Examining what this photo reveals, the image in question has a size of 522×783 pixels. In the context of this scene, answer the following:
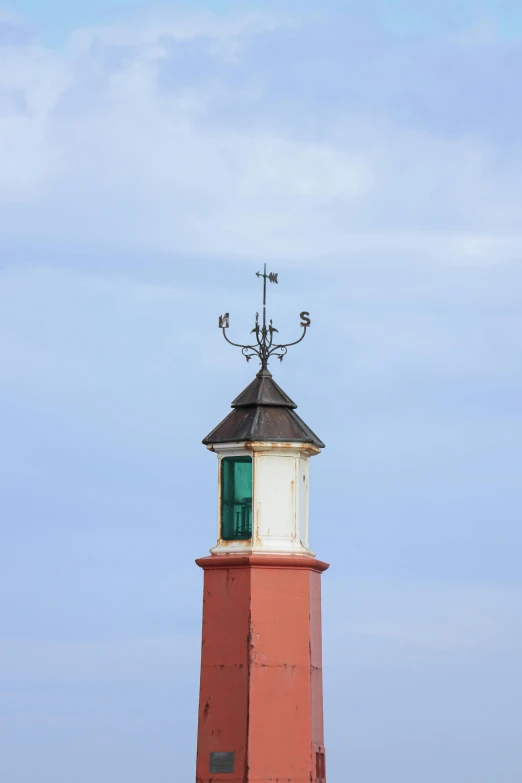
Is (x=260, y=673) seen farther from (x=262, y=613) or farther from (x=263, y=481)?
(x=263, y=481)

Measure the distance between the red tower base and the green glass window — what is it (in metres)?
0.42

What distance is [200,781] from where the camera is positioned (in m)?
26.2

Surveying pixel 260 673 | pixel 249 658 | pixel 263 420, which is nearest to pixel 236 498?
pixel 263 420

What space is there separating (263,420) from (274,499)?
1.10 meters

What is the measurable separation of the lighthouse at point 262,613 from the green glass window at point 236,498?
1 centimetres

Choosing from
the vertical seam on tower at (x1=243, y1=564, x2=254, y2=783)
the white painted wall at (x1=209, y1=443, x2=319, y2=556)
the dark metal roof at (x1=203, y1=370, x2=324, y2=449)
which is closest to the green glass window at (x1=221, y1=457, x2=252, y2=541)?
the white painted wall at (x1=209, y1=443, x2=319, y2=556)

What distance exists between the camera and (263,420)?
2686 centimetres

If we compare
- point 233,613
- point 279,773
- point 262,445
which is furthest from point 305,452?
point 279,773

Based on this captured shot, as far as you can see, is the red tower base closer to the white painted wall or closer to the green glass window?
the white painted wall

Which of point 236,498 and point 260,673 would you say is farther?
point 236,498

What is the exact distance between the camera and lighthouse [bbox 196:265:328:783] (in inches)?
1025

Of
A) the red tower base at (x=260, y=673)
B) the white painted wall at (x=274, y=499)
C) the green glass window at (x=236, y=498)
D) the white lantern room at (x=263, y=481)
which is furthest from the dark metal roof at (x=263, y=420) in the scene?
the red tower base at (x=260, y=673)

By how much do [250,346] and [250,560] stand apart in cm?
309

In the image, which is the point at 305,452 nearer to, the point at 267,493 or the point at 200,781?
the point at 267,493
